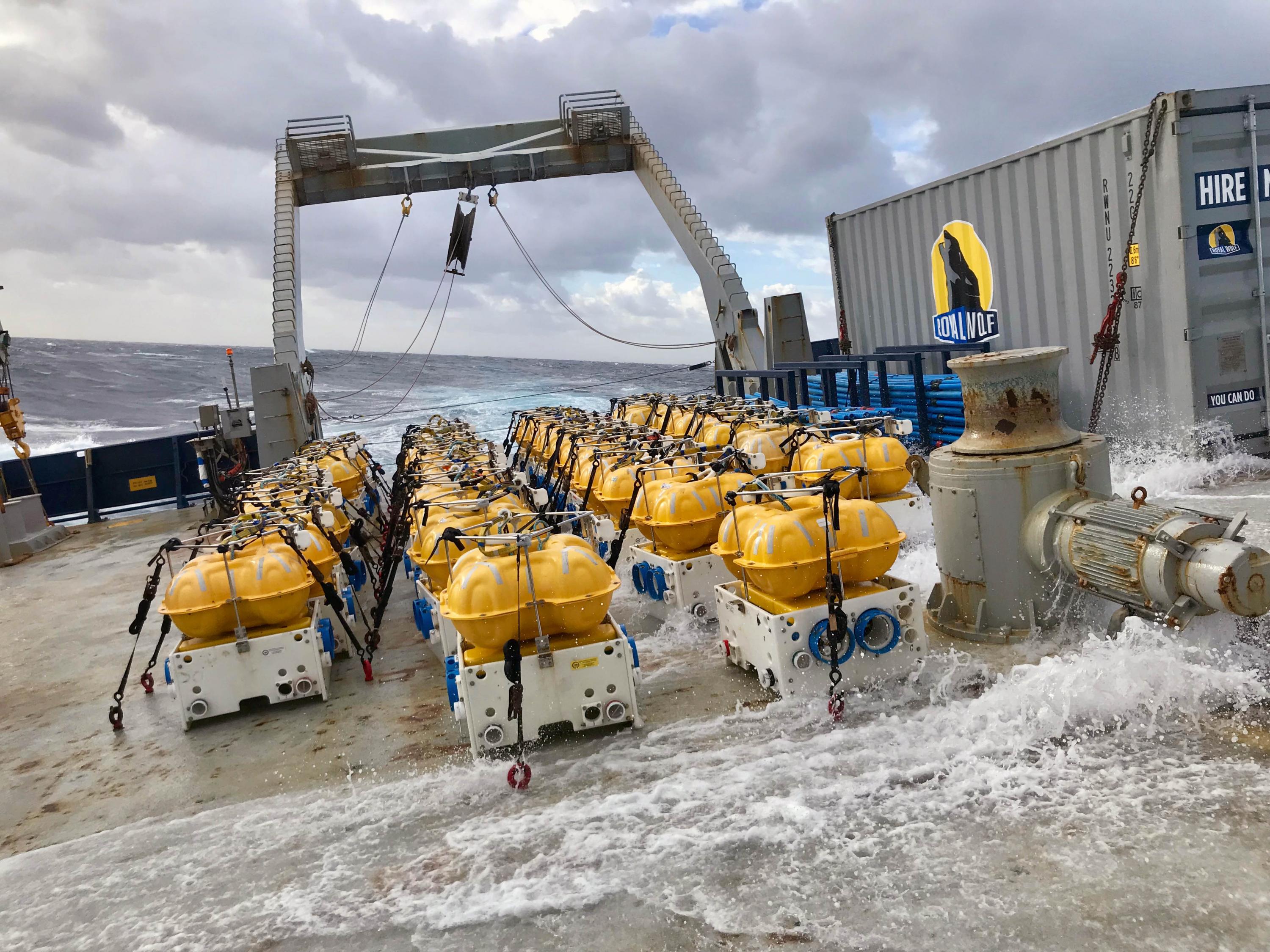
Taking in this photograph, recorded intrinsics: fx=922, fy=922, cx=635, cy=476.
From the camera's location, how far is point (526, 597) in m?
4.63

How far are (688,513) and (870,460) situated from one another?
76.2 inches

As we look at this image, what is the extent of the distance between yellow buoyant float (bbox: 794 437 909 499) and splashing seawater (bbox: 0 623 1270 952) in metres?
2.94

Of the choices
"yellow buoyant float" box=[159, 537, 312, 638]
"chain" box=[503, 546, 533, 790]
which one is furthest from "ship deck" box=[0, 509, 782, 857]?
"yellow buoyant float" box=[159, 537, 312, 638]

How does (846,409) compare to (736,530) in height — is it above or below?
above

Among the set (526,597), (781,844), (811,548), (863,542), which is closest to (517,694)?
(526,597)

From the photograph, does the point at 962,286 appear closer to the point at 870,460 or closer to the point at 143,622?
the point at 870,460

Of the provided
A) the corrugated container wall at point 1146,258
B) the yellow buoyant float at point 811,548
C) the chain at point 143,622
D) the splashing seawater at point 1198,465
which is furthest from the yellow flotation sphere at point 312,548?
the corrugated container wall at point 1146,258

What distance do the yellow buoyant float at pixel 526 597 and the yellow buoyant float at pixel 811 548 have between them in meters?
0.81

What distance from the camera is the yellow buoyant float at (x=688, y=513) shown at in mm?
6422

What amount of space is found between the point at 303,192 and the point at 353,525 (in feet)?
40.9

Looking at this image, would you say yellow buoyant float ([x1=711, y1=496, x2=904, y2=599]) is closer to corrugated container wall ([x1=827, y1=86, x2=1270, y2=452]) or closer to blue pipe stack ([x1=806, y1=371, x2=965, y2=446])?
corrugated container wall ([x1=827, y1=86, x2=1270, y2=452])

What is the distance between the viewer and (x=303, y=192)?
712 inches

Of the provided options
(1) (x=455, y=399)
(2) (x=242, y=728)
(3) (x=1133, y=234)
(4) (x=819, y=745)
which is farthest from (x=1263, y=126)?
(1) (x=455, y=399)

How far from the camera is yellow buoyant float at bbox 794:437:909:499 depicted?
24.4 ft
